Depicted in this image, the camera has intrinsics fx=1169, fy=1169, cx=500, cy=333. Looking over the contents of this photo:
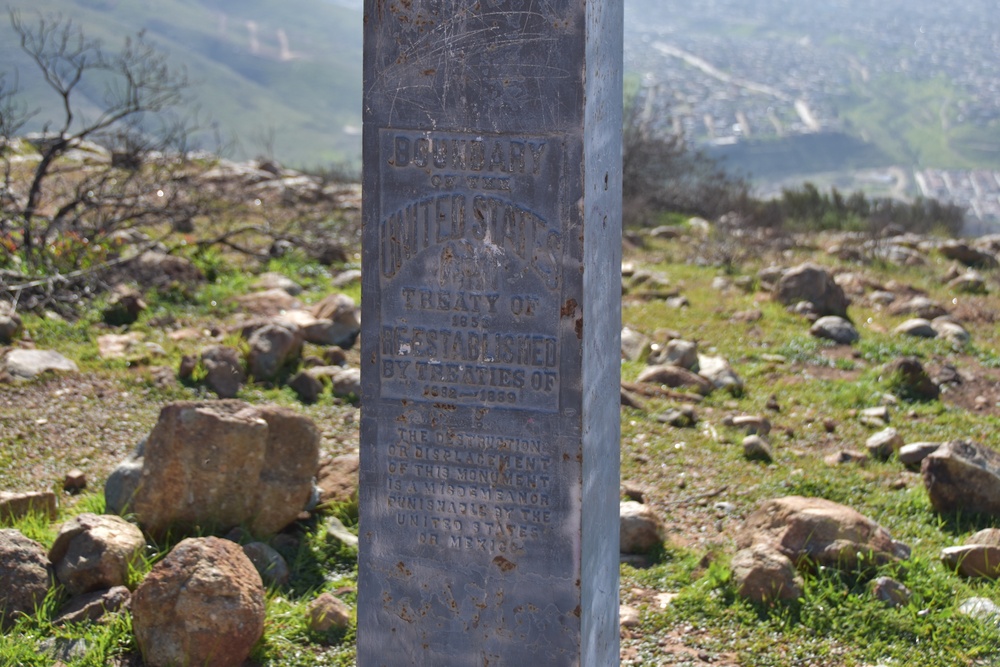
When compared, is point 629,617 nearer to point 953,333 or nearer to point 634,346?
point 634,346

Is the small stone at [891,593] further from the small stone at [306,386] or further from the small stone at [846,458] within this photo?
the small stone at [306,386]

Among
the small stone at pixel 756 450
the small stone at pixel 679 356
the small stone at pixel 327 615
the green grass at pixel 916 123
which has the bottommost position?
the small stone at pixel 327 615

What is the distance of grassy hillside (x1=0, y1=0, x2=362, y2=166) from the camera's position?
41.7 metres

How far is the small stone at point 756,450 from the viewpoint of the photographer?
5914mm

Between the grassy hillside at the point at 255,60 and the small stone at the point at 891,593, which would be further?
the grassy hillside at the point at 255,60

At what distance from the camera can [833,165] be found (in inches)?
1446

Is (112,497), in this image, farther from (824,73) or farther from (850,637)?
(824,73)

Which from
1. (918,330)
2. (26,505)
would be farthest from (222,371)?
(918,330)

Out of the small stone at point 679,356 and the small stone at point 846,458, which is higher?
the small stone at point 679,356

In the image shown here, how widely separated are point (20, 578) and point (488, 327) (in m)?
2.11

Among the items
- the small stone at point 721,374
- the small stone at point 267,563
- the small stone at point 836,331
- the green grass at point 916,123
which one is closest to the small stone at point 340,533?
the small stone at point 267,563

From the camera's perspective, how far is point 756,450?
19.4 ft

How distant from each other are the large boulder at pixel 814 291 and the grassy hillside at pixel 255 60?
27.7 meters

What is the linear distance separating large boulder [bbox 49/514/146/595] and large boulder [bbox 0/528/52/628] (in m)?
0.07
